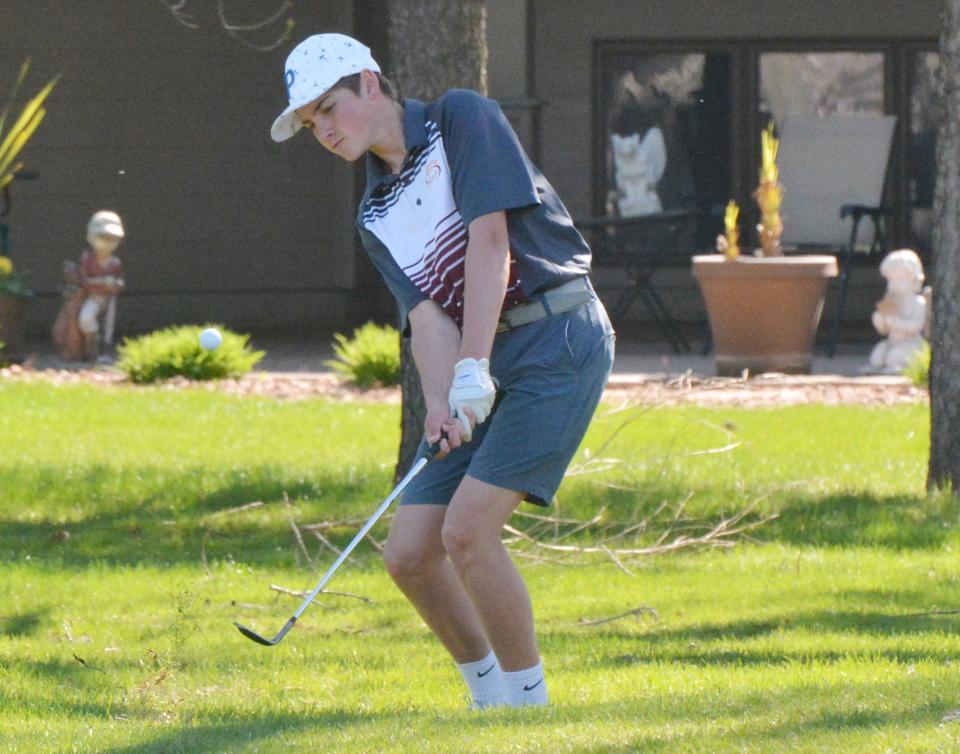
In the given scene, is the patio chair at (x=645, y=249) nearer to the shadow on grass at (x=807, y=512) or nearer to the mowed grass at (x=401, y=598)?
the mowed grass at (x=401, y=598)

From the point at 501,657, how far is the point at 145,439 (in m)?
5.64

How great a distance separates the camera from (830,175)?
46.1 feet

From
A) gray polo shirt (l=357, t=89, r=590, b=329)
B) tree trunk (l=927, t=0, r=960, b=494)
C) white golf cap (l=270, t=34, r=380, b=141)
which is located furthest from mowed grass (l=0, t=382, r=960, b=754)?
white golf cap (l=270, t=34, r=380, b=141)

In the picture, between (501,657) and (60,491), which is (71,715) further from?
(60,491)

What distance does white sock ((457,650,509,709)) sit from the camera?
4.50 meters

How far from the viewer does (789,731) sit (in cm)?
387

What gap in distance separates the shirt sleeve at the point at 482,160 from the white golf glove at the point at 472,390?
1.13 feet

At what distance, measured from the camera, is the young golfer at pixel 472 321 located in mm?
4184

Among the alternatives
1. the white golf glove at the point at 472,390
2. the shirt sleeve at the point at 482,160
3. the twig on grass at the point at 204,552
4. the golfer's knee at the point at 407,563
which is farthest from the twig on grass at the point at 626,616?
the shirt sleeve at the point at 482,160

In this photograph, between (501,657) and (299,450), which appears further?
(299,450)

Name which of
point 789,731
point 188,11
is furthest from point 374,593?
point 188,11

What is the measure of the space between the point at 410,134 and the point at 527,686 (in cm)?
137

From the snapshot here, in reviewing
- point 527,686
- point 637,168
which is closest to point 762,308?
point 637,168

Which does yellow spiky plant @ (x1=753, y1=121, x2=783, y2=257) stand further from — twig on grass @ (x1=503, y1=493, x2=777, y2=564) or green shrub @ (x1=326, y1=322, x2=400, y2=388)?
twig on grass @ (x1=503, y1=493, x2=777, y2=564)
